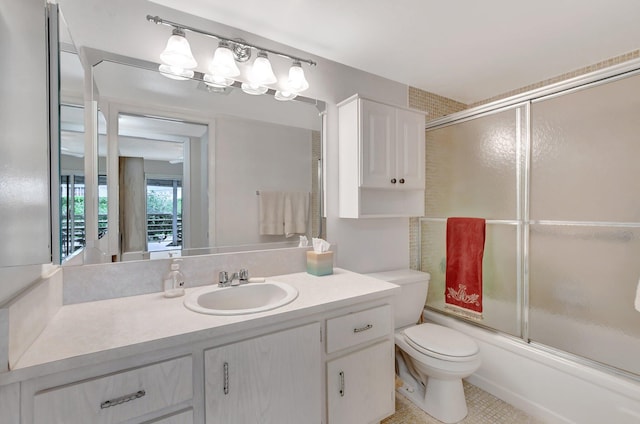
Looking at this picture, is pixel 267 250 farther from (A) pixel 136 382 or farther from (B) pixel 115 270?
(A) pixel 136 382

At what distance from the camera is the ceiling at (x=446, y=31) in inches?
54.9

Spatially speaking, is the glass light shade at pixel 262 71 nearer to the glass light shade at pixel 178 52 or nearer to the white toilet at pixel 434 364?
the glass light shade at pixel 178 52

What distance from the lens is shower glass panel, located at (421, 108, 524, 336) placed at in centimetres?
184

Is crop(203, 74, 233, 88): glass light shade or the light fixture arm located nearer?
the light fixture arm

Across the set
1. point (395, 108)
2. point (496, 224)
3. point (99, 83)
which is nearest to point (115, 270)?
point (99, 83)

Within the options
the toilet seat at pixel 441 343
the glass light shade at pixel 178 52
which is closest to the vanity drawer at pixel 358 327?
the toilet seat at pixel 441 343

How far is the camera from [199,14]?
4.73 ft

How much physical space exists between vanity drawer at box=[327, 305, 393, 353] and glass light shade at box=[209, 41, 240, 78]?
4.33 feet

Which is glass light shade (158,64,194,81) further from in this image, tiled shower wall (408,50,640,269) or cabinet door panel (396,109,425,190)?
tiled shower wall (408,50,640,269)

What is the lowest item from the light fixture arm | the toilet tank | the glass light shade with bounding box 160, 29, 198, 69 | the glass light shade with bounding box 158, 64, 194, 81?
the toilet tank

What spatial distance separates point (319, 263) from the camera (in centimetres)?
160

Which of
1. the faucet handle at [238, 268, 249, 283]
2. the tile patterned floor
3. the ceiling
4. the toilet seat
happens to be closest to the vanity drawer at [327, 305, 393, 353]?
the toilet seat

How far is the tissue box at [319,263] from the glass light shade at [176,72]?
112cm

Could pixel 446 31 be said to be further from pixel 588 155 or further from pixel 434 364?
pixel 434 364
